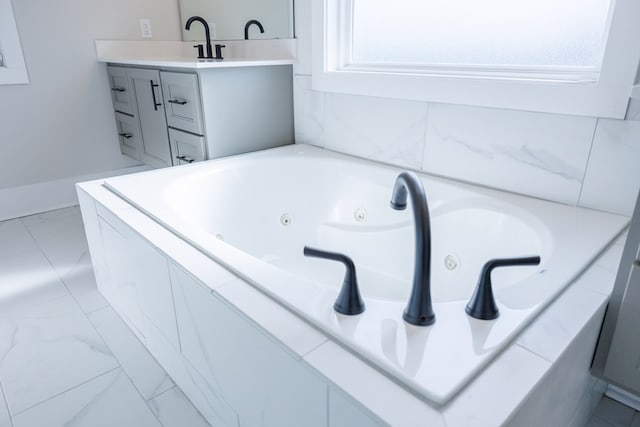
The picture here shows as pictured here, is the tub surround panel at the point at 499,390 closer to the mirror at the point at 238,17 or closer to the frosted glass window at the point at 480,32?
the frosted glass window at the point at 480,32

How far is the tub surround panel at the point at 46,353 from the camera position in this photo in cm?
127

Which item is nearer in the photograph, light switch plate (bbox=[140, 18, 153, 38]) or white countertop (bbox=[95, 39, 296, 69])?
white countertop (bbox=[95, 39, 296, 69])

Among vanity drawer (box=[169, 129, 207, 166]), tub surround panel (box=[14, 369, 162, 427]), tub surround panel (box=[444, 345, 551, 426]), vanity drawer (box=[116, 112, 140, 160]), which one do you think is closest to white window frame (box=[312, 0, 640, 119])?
vanity drawer (box=[169, 129, 207, 166])

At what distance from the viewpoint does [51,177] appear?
269cm

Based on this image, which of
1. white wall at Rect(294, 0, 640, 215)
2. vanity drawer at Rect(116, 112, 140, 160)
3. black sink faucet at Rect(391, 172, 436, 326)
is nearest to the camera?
black sink faucet at Rect(391, 172, 436, 326)

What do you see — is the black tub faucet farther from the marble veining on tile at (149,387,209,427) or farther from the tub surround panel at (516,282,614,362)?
the tub surround panel at (516,282,614,362)

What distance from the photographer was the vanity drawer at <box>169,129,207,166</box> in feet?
6.55

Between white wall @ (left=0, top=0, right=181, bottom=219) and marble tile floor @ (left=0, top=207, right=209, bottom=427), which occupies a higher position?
white wall @ (left=0, top=0, right=181, bottom=219)

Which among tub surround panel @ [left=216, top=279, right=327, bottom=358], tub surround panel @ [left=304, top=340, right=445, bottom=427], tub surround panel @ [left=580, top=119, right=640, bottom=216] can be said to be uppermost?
tub surround panel @ [left=580, top=119, right=640, bottom=216]

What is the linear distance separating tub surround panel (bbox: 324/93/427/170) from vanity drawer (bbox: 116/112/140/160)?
1.27 m

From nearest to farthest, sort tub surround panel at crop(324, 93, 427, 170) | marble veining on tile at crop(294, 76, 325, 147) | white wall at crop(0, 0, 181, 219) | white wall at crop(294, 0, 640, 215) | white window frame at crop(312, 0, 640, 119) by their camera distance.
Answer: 1. white window frame at crop(312, 0, 640, 119)
2. white wall at crop(294, 0, 640, 215)
3. tub surround panel at crop(324, 93, 427, 170)
4. marble veining on tile at crop(294, 76, 325, 147)
5. white wall at crop(0, 0, 181, 219)

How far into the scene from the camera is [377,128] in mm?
1797

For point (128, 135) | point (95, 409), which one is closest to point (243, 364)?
point (95, 409)

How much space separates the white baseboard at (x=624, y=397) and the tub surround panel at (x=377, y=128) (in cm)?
96
